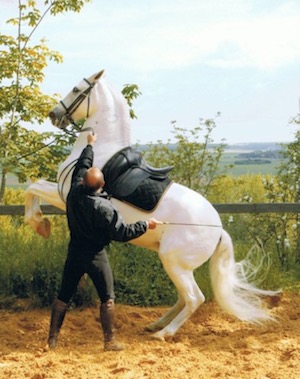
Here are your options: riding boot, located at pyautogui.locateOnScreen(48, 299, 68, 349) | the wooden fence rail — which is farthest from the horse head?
the wooden fence rail

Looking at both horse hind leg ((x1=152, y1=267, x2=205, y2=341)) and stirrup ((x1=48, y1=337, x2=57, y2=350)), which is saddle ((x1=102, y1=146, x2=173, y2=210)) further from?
stirrup ((x1=48, y1=337, x2=57, y2=350))

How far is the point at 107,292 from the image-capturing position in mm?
5426

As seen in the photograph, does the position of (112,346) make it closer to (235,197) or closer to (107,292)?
(107,292)

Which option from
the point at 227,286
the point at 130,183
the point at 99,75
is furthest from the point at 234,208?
the point at 99,75

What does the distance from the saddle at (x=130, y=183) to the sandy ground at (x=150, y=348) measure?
1.29 m

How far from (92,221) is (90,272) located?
0.52 metres

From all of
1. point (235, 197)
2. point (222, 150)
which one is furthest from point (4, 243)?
point (235, 197)

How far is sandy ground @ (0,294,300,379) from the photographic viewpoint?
4836mm

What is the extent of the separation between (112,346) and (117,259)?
2241 mm

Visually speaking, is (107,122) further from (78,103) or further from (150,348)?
(150,348)

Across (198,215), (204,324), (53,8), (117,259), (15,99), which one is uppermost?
(53,8)

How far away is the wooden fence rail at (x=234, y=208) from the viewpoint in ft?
25.4

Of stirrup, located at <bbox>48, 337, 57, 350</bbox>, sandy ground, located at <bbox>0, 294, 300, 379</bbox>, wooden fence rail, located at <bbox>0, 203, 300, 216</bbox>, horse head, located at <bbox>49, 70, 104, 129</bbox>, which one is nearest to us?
sandy ground, located at <bbox>0, 294, 300, 379</bbox>

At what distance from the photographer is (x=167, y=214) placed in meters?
5.79
